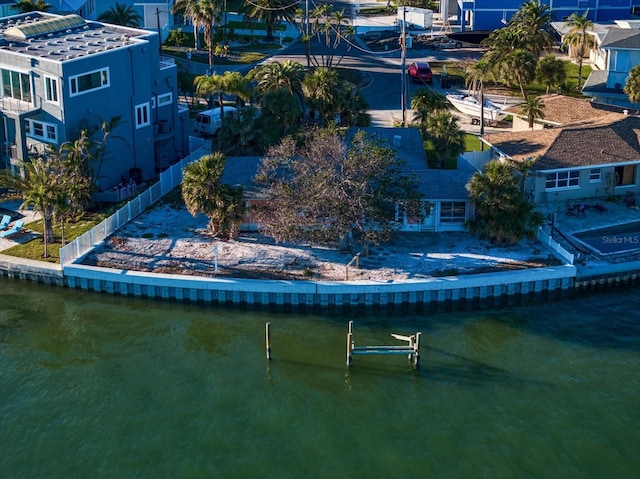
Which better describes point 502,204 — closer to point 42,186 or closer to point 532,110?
point 532,110

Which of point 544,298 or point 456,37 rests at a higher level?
point 456,37

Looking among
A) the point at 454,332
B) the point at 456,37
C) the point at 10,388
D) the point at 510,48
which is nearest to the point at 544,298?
the point at 454,332

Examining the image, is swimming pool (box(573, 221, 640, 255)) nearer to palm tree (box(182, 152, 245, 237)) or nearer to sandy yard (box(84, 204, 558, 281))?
sandy yard (box(84, 204, 558, 281))

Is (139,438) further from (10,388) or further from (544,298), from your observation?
(544,298)

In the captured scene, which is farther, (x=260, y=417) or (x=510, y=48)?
(x=510, y=48)

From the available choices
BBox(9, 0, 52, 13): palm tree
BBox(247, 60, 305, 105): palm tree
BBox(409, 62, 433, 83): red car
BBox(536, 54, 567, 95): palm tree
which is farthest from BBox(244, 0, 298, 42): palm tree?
BBox(247, 60, 305, 105): palm tree

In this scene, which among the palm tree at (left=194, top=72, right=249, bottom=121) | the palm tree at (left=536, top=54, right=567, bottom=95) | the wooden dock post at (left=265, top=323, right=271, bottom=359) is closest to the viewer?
the wooden dock post at (left=265, top=323, right=271, bottom=359)
